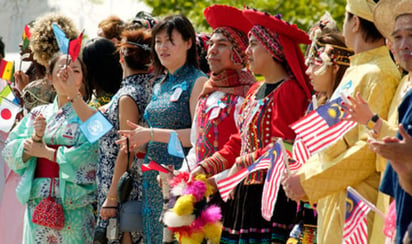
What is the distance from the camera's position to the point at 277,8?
17547 mm

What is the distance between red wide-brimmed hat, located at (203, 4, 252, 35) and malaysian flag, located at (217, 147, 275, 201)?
1.21m

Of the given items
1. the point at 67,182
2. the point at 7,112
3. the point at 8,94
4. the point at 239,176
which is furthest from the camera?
the point at 8,94

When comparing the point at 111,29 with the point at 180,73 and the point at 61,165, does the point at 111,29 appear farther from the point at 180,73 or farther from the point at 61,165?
the point at 180,73

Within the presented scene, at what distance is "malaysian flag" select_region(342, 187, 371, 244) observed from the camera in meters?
4.60

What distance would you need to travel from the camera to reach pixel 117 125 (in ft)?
23.7

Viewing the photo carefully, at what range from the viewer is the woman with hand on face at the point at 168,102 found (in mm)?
6770

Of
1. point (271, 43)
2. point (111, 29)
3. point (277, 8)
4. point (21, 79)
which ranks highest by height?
point (277, 8)

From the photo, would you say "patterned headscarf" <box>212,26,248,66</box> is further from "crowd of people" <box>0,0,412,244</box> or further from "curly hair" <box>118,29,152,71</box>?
"curly hair" <box>118,29,152,71</box>

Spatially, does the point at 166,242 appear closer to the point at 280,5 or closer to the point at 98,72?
the point at 98,72

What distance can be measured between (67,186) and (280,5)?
1086 centimetres

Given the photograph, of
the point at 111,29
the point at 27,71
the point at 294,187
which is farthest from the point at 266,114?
the point at 27,71

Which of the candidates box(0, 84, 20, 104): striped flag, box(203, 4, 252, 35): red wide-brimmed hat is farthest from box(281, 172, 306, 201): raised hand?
box(0, 84, 20, 104): striped flag

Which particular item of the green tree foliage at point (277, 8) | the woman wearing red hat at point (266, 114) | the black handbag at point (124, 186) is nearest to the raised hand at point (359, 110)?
the woman wearing red hat at point (266, 114)

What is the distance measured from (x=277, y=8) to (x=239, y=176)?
12.3 metres
